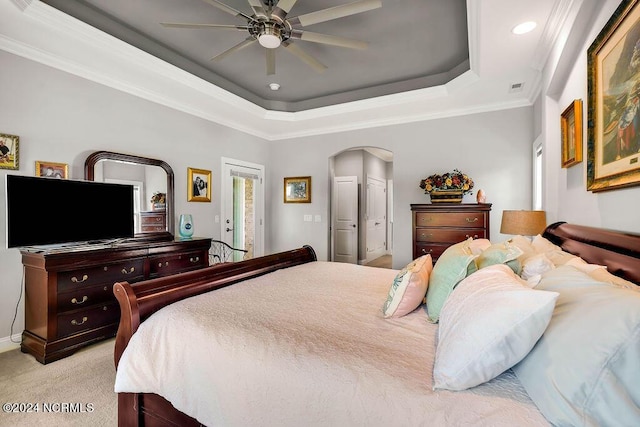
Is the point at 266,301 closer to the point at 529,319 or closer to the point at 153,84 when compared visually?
the point at 529,319

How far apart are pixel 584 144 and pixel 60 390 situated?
3.77 meters

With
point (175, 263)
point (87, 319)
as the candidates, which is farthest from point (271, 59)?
point (87, 319)

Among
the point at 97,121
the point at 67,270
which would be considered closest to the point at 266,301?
the point at 67,270

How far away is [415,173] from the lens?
4.47 m

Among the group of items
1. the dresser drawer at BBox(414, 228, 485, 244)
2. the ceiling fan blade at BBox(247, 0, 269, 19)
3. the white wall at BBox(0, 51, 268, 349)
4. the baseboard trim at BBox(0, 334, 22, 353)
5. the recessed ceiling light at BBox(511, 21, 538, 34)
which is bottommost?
the baseboard trim at BBox(0, 334, 22, 353)

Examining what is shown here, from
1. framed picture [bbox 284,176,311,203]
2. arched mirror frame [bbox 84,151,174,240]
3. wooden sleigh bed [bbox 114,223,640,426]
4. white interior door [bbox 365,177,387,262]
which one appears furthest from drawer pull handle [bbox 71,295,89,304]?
white interior door [bbox 365,177,387,262]

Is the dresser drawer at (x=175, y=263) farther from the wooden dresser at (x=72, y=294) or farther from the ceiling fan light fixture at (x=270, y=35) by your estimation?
the ceiling fan light fixture at (x=270, y=35)

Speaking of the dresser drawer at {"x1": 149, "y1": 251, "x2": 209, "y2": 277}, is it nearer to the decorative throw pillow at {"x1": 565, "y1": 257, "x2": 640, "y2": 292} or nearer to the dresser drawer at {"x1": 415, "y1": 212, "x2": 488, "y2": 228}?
the dresser drawer at {"x1": 415, "y1": 212, "x2": 488, "y2": 228}

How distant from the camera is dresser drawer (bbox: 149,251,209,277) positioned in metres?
3.17

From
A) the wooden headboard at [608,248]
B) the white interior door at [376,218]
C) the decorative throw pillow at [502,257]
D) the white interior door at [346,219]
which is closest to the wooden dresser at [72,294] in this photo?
the decorative throw pillow at [502,257]

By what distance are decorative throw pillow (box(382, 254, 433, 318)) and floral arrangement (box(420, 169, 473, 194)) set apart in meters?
2.60

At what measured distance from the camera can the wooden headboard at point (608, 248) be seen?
109 cm

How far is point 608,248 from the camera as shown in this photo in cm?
130

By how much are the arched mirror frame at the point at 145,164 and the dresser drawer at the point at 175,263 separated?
40 cm
